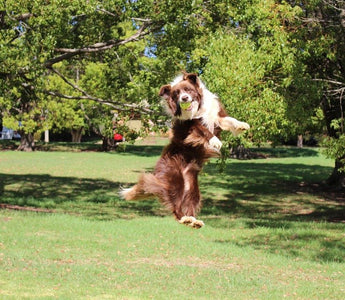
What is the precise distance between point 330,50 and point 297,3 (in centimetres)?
360

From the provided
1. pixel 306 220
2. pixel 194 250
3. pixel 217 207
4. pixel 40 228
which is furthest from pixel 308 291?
pixel 217 207

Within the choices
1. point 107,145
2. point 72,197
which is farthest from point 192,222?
point 107,145

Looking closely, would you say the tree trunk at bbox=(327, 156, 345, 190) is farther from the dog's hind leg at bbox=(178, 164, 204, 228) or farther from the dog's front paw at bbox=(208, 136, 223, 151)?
the dog's front paw at bbox=(208, 136, 223, 151)

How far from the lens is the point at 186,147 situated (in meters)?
4.48

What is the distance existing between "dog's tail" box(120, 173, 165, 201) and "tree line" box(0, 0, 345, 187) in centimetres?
896

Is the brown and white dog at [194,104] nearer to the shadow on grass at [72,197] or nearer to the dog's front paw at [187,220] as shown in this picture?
the dog's front paw at [187,220]

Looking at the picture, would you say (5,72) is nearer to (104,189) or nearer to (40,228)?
(40,228)

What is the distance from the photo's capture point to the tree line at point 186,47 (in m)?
16.7

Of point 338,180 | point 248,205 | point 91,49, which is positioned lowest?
point 248,205

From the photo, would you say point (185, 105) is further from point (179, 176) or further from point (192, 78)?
point (179, 176)

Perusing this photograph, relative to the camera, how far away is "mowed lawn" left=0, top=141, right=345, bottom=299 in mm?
11914

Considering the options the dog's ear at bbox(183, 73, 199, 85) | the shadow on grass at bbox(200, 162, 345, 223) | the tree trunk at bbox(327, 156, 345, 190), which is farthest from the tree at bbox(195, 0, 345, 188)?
the dog's ear at bbox(183, 73, 199, 85)

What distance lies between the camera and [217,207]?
81.9 ft

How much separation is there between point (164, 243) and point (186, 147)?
40.6 ft
